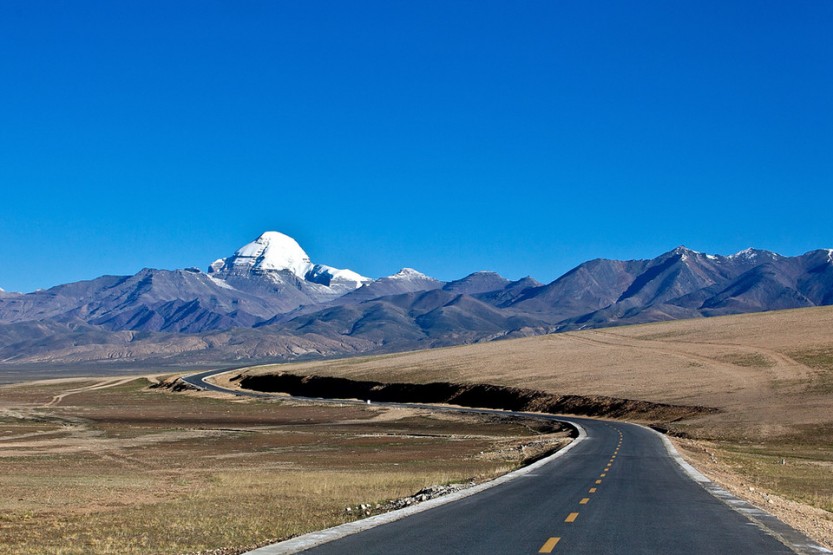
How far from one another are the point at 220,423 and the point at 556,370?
2002 inches

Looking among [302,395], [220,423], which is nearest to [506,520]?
[220,423]

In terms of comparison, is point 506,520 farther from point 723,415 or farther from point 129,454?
point 723,415

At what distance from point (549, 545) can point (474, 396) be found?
95.8 meters

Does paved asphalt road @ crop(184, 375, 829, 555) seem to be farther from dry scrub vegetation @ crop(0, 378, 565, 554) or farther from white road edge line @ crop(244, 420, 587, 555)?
dry scrub vegetation @ crop(0, 378, 565, 554)

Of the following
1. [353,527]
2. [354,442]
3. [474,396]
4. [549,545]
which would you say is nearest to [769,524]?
[549,545]

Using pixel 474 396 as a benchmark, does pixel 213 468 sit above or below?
below

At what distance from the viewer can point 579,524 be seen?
58.4 ft

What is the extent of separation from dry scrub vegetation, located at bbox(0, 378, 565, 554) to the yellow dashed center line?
19.1 ft

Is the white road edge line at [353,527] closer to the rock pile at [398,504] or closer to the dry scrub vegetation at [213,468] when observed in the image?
the rock pile at [398,504]

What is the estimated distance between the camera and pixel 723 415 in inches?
2842

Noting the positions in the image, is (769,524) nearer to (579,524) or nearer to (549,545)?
(579,524)

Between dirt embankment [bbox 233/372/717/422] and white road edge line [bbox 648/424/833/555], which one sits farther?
dirt embankment [bbox 233/372/717/422]

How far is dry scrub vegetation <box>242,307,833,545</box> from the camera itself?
135 feet

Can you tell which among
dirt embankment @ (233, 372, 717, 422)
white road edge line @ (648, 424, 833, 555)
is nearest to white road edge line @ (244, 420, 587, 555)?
white road edge line @ (648, 424, 833, 555)
